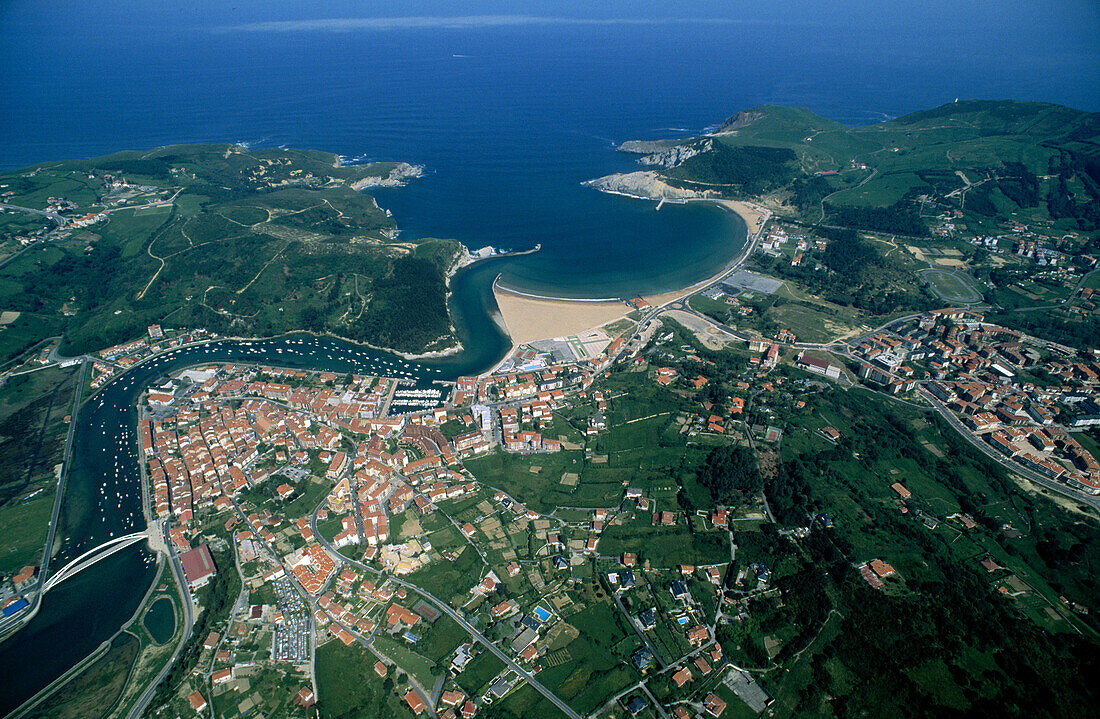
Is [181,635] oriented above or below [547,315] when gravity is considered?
below

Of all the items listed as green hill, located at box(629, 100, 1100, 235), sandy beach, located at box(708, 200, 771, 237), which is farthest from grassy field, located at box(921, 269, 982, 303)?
sandy beach, located at box(708, 200, 771, 237)

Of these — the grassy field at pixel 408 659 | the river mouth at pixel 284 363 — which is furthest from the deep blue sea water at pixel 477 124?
the grassy field at pixel 408 659

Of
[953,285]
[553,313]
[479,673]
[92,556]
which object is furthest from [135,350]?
[953,285]

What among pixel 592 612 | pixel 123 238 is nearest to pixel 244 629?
pixel 592 612

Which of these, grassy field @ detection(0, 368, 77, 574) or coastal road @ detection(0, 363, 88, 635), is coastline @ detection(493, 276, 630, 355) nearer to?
coastal road @ detection(0, 363, 88, 635)

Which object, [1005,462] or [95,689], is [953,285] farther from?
[95,689]

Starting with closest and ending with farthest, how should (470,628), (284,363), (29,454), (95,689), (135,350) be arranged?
(95,689) < (470,628) < (29,454) < (284,363) < (135,350)
